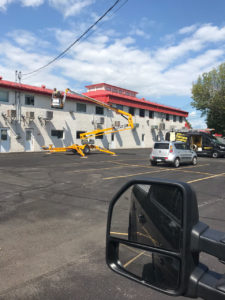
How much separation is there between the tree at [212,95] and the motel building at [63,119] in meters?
8.30

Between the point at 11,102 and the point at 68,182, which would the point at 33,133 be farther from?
the point at 68,182

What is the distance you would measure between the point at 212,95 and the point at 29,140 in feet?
112

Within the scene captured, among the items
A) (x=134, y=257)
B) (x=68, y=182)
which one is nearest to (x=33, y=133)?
(x=68, y=182)

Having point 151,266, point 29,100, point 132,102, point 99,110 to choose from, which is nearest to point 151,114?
point 132,102

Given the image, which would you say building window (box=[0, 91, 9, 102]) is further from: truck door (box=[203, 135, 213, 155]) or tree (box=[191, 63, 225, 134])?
tree (box=[191, 63, 225, 134])

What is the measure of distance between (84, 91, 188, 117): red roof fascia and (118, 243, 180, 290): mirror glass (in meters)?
34.2

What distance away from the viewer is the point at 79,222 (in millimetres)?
5777

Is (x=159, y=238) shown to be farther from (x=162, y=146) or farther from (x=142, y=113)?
(x=142, y=113)

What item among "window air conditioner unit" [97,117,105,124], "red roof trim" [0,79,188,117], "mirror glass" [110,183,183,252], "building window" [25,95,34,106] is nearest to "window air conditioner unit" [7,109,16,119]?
"red roof trim" [0,79,188,117]

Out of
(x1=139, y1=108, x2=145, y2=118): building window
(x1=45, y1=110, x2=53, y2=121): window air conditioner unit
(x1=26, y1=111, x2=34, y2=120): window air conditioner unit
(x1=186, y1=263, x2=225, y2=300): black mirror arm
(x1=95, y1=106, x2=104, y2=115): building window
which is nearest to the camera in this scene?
(x1=186, y1=263, x2=225, y2=300): black mirror arm

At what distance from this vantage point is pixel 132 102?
1528 inches

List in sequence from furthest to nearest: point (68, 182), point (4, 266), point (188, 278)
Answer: point (68, 182)
point (4, 266)
point (188, 278)

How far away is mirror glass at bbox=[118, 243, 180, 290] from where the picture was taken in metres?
1.38

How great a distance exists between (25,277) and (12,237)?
1571 millimetres
